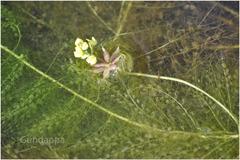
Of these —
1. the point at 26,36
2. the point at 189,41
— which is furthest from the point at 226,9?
the point at 26,36

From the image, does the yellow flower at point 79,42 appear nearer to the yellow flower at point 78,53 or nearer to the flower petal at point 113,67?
the yellow flower at point 78,53

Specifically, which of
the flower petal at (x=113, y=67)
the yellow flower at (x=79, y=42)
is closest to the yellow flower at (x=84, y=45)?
the yellow flower at (x=79, y=42)

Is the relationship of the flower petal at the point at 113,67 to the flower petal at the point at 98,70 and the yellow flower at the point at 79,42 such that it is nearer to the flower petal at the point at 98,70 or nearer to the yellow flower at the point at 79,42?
the flower petal at the point at 98,70

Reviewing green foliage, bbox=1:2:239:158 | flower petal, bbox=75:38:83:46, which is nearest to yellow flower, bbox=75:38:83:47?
flower petal, bbox=75:38:83:46

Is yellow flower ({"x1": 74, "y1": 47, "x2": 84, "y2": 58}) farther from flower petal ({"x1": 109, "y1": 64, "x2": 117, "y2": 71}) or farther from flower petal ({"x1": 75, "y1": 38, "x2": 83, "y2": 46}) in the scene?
flower petal ({"x1": 109, "y1": 64, "x2": 117, "y2": 71})

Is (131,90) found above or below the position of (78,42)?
below

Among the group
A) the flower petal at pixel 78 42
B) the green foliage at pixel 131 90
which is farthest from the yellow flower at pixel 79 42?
the green foliage at pixel 131 90

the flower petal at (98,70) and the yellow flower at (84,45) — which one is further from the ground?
the yellow flower at (84,45)

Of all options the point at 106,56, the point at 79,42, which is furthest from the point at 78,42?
the point at 106,56

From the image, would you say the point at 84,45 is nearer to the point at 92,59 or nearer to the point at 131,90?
the point at 92,59
